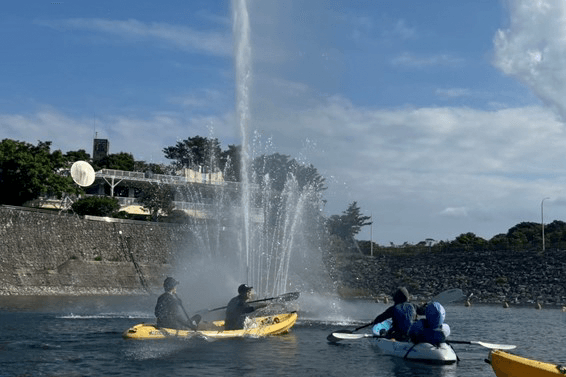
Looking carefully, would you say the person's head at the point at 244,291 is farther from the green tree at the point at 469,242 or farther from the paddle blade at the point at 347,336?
the green tree at the point at 469,242

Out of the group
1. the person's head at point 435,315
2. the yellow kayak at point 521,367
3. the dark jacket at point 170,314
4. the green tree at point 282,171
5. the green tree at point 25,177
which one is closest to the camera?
the yellow kayak at point 521,367

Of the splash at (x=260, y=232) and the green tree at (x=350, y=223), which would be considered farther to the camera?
the green tree at (x=350, y=223)

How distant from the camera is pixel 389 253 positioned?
292 ft

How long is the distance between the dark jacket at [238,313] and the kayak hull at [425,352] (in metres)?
6.17

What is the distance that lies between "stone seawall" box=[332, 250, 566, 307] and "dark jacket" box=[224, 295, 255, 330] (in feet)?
140

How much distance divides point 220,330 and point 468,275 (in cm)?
5283

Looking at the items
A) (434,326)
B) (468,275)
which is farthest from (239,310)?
(468,275)

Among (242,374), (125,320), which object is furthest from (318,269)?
(242,374)

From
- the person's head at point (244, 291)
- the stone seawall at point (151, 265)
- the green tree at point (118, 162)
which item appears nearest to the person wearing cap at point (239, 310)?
the person's head at point (244, 291)

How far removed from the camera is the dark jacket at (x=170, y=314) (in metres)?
25.7

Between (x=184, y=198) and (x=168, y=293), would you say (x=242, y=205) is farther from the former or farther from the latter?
(x=184, y=198)

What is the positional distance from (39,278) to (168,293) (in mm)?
33431

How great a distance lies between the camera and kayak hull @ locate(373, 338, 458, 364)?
2272 centimetres

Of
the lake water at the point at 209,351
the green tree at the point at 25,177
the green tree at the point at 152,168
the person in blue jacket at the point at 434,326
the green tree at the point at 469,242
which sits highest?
the green tree at the point at 152,168
